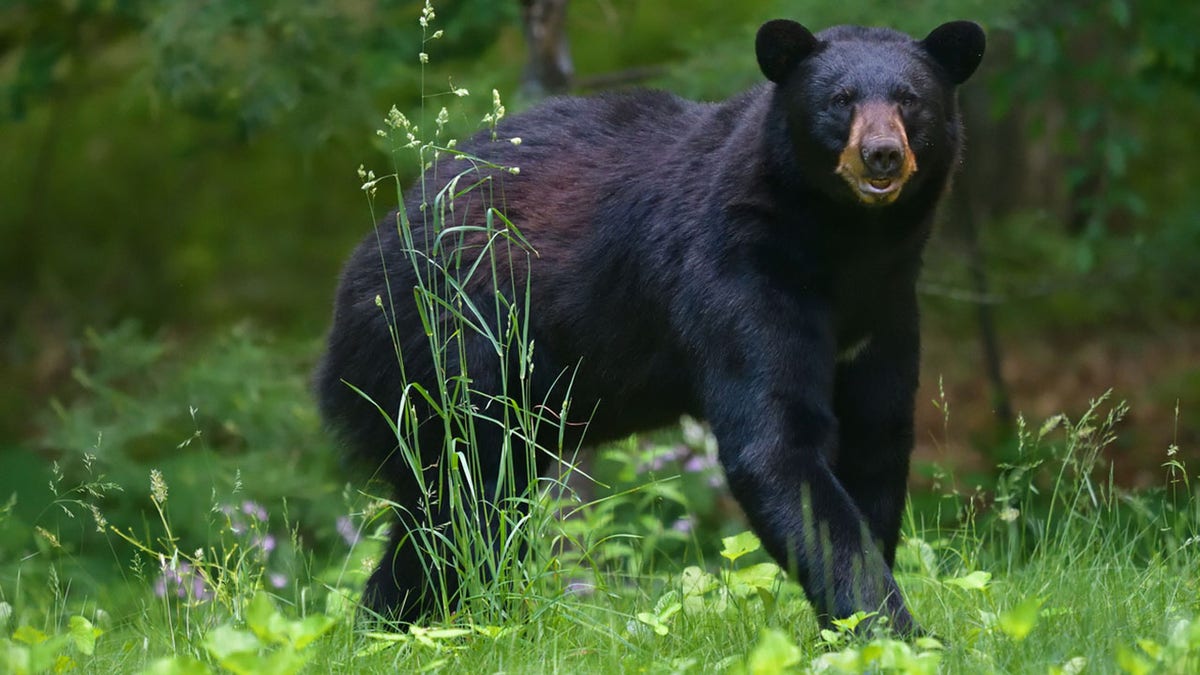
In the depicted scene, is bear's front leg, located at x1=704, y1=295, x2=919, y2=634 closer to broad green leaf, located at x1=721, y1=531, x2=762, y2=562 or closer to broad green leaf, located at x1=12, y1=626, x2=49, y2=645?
broad green leaf, located at x1=721, y1=531, x2=762, y2=562

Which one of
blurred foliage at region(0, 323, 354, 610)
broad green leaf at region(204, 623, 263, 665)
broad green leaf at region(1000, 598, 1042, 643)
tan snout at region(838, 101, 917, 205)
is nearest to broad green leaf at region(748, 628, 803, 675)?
broad green leaf at region(1000, 598, 1042, 643)

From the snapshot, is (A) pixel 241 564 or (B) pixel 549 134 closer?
(A) pixel 241 564

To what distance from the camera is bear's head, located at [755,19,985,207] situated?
3.91 m

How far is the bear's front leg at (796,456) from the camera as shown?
→ 12.3 ft

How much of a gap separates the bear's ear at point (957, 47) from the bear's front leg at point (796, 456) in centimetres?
84

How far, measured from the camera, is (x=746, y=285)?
4098mm

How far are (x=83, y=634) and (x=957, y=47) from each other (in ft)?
9.25

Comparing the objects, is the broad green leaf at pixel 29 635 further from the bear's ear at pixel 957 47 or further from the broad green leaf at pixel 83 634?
the bear's ear at pixel 957 47

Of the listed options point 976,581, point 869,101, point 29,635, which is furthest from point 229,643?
point 869,101

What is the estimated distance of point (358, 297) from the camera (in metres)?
4.88

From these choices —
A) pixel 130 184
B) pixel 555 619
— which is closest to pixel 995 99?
pixel 555 619

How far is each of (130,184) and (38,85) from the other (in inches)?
200

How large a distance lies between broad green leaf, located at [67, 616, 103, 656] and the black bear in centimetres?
86

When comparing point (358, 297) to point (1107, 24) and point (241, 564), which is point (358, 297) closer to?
point (241, 564)
